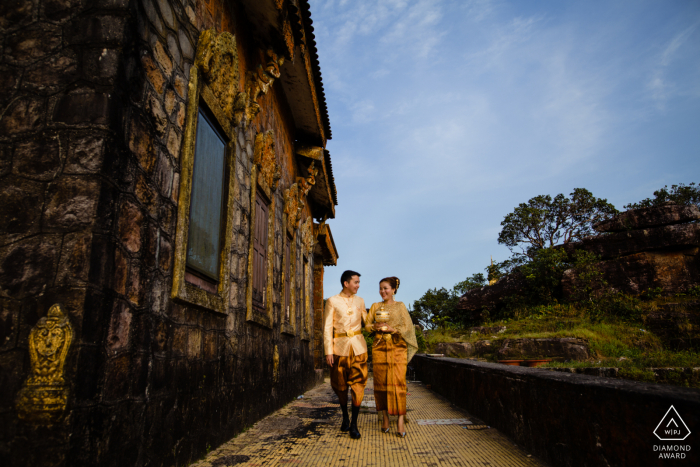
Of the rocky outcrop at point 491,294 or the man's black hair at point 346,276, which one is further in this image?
the rocky outcrop at point 491,294

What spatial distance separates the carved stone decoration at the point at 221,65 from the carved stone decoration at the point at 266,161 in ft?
3.70

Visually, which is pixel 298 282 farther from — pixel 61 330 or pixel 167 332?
pixel 61 330

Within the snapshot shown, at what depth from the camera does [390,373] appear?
4.75 metres

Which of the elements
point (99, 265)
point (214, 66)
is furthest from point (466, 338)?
point (99, 265)

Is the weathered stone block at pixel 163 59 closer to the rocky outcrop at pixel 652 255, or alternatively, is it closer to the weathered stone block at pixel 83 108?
the weathered stone block at pixel 83 108

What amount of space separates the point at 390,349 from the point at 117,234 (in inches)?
133

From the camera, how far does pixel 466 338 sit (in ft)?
52.2

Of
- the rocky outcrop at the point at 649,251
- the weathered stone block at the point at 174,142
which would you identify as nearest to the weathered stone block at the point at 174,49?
the weathered stone block at the point at 174,142

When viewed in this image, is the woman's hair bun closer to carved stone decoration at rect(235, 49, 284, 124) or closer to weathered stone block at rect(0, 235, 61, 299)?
carved stone decoration at rect(235, 49, 284, 124)

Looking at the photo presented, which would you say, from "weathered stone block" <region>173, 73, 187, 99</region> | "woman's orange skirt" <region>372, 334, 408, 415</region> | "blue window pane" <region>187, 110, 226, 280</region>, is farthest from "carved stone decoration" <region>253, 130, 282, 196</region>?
"woman's orange skirt" <region>372, 334, 408, 415</region>

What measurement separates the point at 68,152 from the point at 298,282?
7702 mm

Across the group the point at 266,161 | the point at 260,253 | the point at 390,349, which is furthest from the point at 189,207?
the point at 266,161

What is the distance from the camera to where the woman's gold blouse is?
4.92 metres

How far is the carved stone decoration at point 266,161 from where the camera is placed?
230 inches
